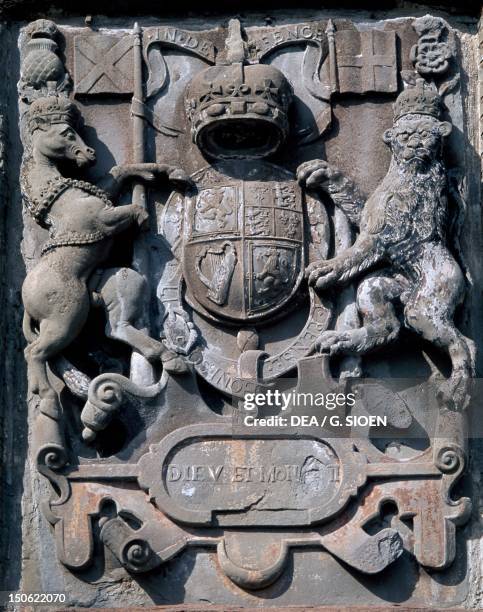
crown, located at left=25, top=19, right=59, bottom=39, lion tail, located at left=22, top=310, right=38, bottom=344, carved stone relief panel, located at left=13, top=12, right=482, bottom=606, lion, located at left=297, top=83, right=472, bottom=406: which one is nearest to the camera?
carved stone relief panel, located at left=13, top=12, right=482, bottom=606

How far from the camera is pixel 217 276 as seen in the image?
9.15 m

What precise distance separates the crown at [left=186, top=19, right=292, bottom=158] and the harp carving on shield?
1.74 ft

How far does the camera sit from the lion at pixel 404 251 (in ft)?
29.8

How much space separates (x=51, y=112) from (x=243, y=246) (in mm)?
1142

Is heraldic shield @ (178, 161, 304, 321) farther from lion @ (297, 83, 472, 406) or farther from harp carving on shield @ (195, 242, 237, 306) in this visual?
lion @ (297, 83, 472, 406)

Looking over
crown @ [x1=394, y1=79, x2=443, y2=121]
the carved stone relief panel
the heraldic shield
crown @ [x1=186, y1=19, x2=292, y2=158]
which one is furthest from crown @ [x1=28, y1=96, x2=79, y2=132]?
crown @ [x1=394, y1=79, x2=443, y2=121]

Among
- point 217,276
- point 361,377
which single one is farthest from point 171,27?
point 361,377

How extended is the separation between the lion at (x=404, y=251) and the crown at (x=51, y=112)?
3.71 ft

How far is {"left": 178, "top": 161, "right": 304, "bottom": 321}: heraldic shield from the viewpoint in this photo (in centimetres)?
914

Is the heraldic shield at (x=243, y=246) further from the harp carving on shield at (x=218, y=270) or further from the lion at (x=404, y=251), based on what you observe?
the lion at (x=404, y=251)

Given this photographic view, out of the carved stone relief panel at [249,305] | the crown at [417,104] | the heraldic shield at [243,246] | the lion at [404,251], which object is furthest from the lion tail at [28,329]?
the crown at [417,104]

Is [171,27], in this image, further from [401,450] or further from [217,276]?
[401,450]

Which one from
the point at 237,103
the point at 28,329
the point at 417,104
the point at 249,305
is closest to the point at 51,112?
the point at 237,103

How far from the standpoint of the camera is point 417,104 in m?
9.43
